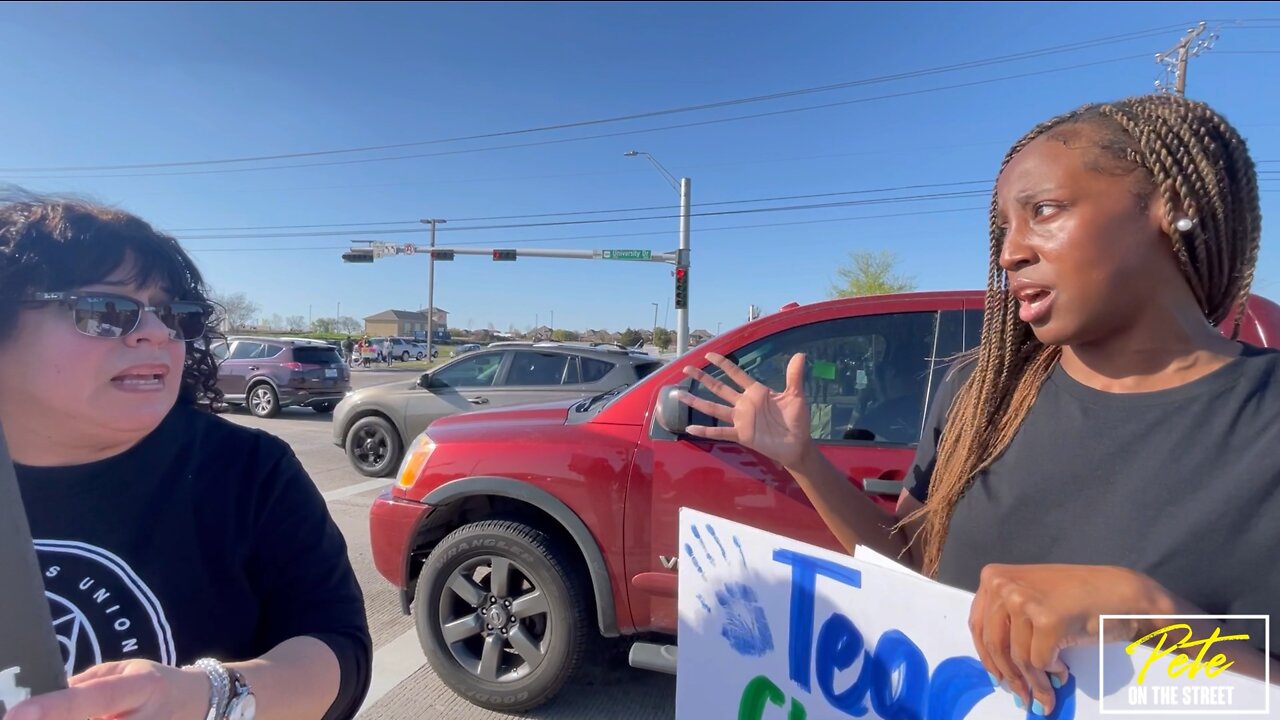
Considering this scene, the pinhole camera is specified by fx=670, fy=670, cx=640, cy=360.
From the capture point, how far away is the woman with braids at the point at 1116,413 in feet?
3.21

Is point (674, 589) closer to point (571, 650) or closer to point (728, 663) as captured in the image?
point (571, 650)

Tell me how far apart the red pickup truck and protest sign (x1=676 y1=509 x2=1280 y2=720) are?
993 millimetres

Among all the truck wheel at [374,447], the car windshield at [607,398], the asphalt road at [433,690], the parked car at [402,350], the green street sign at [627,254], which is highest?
the green street sign at [627,254]

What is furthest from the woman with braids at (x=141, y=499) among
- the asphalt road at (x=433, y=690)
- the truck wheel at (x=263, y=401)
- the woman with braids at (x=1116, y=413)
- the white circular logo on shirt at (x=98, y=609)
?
the truck wheel at (x=263, y=401)

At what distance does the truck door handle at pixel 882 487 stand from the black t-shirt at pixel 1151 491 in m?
1.01

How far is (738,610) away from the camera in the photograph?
57.6 inches

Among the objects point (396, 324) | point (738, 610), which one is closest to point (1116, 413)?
point (738, 610)

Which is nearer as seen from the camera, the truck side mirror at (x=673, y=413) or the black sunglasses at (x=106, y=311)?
the black sunglasses at (x=106, y=311)

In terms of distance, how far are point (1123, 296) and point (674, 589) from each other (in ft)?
6.44

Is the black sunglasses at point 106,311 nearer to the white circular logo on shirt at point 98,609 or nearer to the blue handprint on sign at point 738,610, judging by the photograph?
the white circular logo on shirt at point 98,609

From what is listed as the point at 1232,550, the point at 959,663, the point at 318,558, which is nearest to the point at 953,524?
the point at 959,663

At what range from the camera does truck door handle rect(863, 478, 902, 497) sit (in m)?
2.36

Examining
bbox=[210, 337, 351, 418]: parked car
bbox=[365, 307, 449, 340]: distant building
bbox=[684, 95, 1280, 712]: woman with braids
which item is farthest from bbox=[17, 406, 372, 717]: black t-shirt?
bbox=[365, 307, 449, 340]: distant building

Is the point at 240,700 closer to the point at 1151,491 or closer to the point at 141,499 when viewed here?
the point at 141,499
